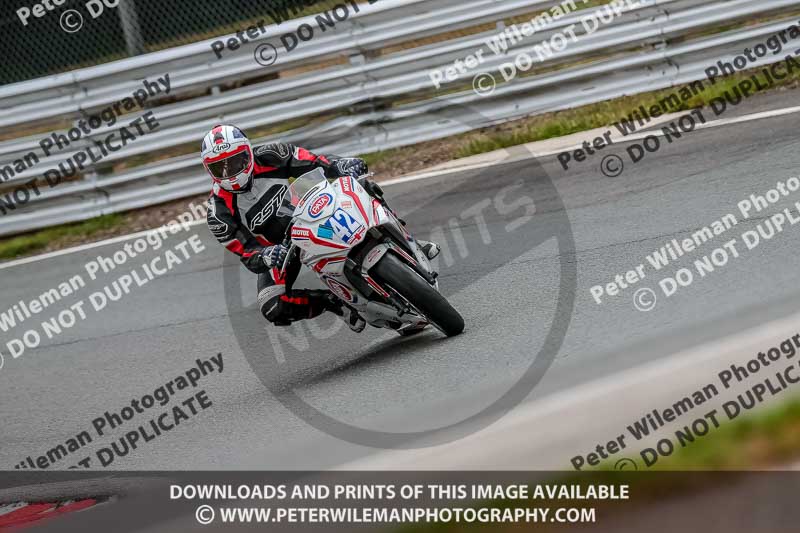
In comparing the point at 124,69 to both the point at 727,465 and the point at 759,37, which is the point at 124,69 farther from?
the point at 727,465

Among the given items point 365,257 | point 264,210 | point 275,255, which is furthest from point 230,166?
point 365,257

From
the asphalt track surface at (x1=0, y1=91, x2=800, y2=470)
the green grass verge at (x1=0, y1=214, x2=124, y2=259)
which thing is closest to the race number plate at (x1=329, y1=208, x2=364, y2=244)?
the asphalt track surface at (x1=0, y1=91, x2=800, y2=470)

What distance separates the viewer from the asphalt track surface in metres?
5.08

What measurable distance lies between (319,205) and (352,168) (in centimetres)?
59

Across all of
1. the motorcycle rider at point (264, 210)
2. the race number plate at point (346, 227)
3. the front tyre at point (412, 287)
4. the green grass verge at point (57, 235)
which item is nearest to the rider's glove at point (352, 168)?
the motorcycle rider at point (264, 210)

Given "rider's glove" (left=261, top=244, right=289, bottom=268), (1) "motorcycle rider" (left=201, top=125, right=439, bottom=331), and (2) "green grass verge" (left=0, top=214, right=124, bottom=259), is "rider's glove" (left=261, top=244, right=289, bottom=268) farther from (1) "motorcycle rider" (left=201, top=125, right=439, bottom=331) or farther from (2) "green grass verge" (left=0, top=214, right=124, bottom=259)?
(2) "green grass verge" (left=0, top=214, right=124, bottom=259)

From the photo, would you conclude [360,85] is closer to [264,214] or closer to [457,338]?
[264,214]

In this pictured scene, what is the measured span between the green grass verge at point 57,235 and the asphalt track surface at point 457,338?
854 mm

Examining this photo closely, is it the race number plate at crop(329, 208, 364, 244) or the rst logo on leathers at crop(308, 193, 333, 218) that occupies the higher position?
the rst logo on leathers at crop(308, 193, 333, 218)

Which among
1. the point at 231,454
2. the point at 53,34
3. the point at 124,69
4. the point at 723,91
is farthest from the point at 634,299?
the point at 53,34

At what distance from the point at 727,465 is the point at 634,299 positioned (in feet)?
8.44

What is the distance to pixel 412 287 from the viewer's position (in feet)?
18.1

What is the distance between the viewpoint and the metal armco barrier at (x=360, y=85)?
A: 9.73 meters

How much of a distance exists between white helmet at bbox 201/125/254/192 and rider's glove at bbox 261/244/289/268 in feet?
1.76
